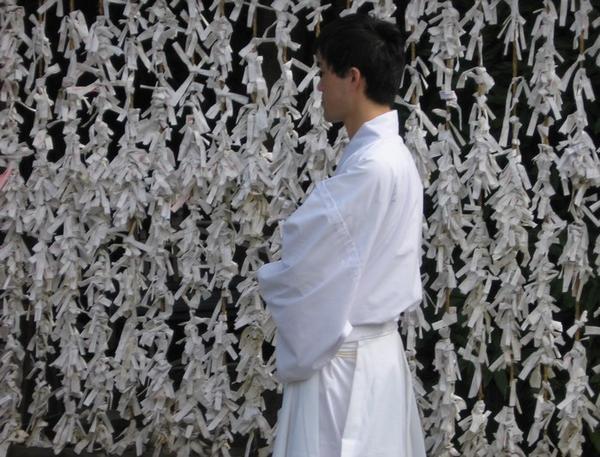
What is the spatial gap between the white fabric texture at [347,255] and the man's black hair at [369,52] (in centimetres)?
8

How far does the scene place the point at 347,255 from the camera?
106 inches

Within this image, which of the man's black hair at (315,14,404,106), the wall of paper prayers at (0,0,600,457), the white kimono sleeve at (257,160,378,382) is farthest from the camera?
the wall of paper prayers at (0,0,600,457)

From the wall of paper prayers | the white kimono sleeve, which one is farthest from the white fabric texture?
the wall of paper prayers

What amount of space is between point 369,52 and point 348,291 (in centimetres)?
59

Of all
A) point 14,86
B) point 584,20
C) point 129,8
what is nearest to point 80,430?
point 14,86

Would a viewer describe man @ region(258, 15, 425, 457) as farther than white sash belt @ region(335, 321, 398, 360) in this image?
No

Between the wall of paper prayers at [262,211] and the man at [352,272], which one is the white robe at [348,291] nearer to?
the man at [352,272]

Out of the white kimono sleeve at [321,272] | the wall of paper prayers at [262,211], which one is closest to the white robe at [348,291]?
the white kimono sleeve at [321,272]

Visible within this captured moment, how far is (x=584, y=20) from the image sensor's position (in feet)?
12.5

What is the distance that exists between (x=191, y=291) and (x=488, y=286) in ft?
3.52

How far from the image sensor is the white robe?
8.86ft

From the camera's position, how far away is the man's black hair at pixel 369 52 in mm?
2797

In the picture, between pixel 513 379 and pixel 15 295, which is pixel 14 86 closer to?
pixel 15 295

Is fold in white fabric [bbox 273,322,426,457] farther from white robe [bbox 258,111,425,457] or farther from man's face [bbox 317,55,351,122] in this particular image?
man's face [bbox 317,55,351,122]
